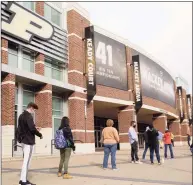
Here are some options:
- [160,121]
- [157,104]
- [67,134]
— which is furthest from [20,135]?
[160,121]

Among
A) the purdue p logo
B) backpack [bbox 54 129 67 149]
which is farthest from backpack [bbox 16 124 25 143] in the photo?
the purdue p logo

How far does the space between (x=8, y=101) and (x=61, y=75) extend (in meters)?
6.79

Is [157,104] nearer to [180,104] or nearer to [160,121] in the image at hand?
[160,121]

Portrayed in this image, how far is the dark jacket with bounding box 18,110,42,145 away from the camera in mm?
6723

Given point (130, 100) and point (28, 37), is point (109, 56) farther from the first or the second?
point (28, 37)

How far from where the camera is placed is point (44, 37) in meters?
21.3

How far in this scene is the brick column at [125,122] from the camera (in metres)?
29.7

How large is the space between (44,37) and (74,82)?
416 centimetres

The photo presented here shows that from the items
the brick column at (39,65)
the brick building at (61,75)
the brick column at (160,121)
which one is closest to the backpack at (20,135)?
the brick building at (61,75)

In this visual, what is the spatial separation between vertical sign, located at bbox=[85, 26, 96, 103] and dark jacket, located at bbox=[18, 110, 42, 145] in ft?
56.9

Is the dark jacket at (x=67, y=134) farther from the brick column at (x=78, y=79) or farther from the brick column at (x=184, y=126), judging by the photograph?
the brick column at (x=184, y=126)

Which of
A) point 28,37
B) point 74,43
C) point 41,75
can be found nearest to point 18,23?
point 28,37

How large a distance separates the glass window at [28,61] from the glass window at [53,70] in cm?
140

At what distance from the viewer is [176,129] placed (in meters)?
47.2
